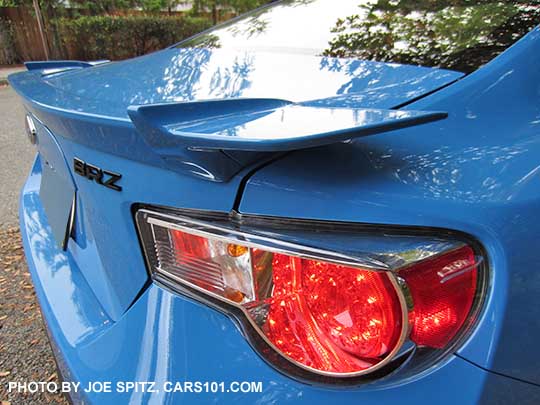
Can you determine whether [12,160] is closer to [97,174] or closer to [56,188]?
[56,188]

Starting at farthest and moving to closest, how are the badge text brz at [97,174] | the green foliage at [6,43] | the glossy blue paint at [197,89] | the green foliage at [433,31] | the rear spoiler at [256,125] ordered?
the green foliage at [6,43] < the green foliage at [433,31] < the badge text brz at [97,174] < the glossy blue paint at [197,89] < the rear spoiler at [256,125]

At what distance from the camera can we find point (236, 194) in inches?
31.4

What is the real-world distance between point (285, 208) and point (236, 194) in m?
0.10

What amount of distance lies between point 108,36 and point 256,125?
15.8 m

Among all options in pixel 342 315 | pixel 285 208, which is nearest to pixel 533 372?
pixel 342 315

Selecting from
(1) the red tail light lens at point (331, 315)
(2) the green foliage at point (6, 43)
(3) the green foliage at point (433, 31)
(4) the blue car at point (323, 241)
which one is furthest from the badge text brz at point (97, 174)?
(2) the green foliage at point (6, 43)

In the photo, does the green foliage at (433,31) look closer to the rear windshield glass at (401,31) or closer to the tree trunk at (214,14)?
the rear windshield glass at (401,31)

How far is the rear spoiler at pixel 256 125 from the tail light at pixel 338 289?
6.8 inches

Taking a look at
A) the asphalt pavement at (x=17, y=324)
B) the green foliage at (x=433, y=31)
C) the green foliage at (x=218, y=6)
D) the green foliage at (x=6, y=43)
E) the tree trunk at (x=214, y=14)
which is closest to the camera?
the green foliage at (x=433, y=31)

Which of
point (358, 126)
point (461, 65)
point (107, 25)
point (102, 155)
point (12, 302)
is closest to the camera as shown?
point (358, 126)

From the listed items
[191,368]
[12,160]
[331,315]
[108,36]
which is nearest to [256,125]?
[331,315]

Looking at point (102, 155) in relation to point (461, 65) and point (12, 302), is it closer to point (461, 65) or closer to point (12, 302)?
point (461, 65)

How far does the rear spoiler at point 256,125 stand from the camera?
65 cm

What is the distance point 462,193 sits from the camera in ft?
2.36
